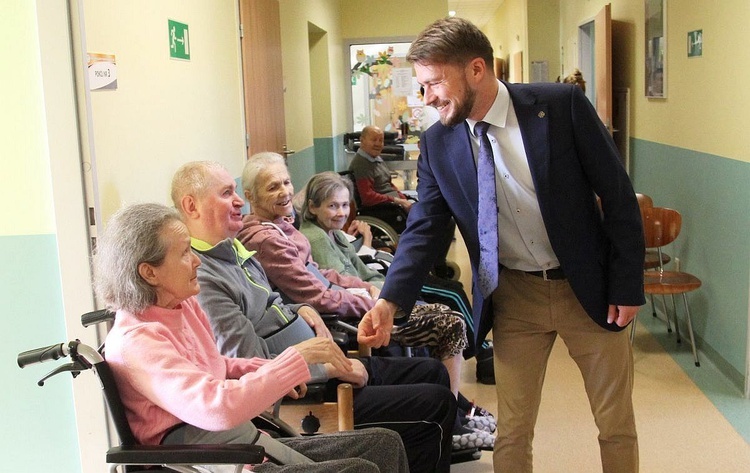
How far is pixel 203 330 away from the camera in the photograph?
6.66 ft

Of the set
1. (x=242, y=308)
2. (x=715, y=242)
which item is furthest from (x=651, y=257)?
(x=242, y=308)

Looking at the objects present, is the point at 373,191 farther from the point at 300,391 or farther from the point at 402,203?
the point at 300,391

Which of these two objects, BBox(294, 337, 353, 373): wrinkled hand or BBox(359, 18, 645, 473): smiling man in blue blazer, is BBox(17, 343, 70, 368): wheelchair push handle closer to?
BBox(294, 337, 353, 373): wrinkled hand

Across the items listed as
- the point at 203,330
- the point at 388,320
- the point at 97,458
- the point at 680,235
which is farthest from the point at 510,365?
the point at 680,235

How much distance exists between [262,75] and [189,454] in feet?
11.0

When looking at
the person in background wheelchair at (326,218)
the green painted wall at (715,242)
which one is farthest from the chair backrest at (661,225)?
the person in background wheelchair at (326,218)

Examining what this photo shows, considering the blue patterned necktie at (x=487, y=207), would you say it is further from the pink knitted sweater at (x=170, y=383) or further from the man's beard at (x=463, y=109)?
the pink knitted sweater at (x=170, y=383)

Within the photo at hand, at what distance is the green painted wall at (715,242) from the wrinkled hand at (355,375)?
2114mm

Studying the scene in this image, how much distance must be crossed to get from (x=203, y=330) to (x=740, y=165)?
287 cm

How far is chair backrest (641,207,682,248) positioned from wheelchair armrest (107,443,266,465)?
132 inches

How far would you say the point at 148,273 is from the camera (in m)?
1.84

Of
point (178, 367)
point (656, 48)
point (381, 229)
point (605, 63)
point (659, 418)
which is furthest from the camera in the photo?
point (605, 63)

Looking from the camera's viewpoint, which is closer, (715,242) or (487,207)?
(487,207)

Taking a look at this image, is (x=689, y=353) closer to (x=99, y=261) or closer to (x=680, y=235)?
(x=680, y=235)
